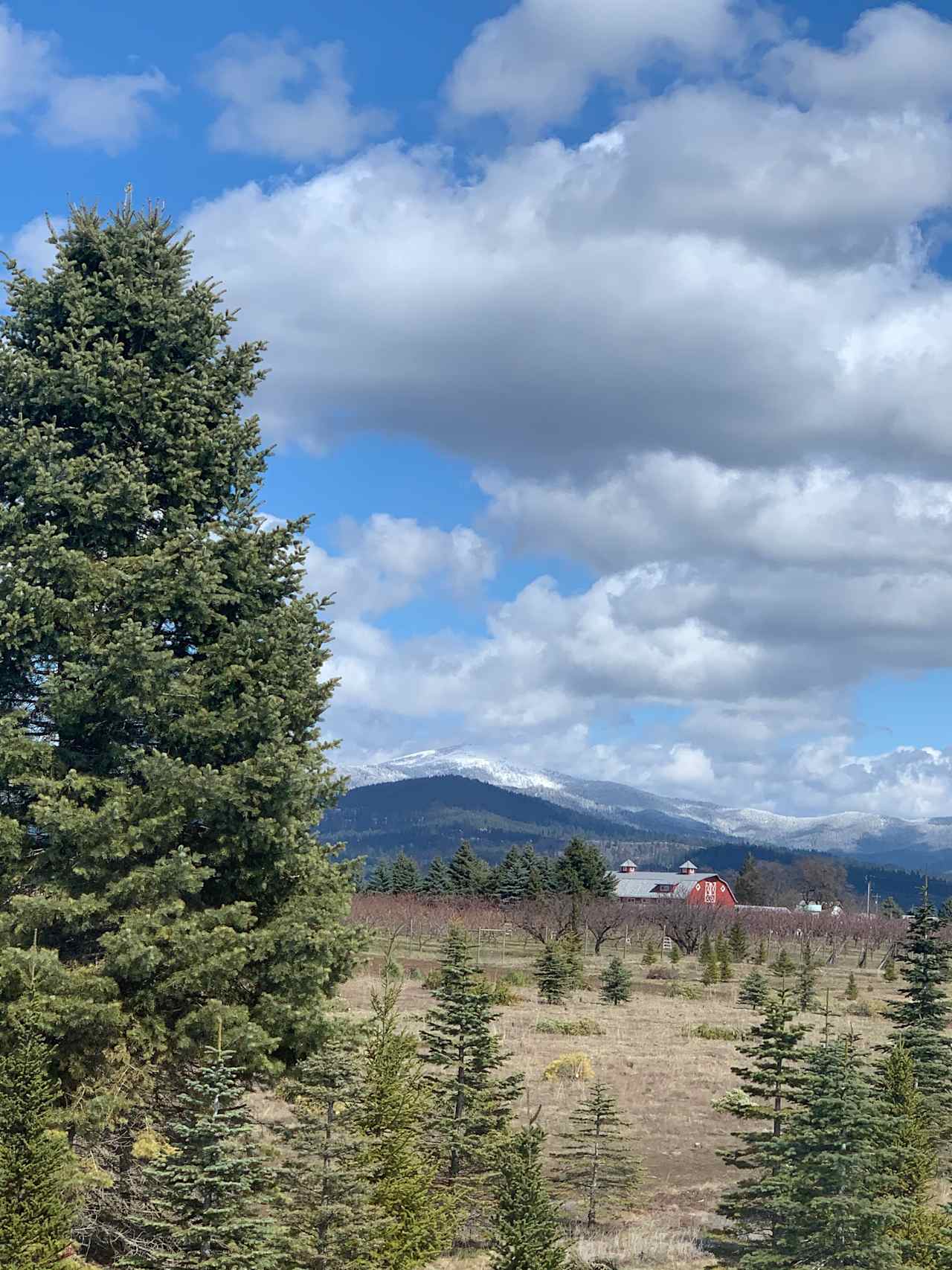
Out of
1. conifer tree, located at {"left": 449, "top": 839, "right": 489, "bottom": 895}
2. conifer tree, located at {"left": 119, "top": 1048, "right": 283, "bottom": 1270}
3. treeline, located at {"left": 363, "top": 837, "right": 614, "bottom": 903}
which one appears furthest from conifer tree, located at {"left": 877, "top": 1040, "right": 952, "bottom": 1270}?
conifer tree, located at {"left": 449, "top": 839, "right": 489, "bottom": 895}

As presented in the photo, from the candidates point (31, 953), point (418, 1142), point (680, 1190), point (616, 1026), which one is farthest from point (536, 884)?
point (31, 953)

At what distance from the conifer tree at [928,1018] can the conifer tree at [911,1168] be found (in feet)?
5.30

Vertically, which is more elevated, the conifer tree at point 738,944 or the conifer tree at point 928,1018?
the conifer tree at point 928,1018

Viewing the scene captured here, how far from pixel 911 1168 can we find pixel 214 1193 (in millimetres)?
12233

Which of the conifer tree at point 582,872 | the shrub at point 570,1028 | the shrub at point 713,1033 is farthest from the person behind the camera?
the conifer tree at point 582,872

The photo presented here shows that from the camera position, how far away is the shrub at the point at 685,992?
69062 mm

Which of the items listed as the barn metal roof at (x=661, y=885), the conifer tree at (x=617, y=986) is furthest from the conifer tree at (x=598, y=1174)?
the barn metal roof at (x=661, y=885)

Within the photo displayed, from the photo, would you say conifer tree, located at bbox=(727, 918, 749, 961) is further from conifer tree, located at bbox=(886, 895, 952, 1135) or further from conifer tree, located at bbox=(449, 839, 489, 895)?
conifer tree, located at bbox=(886, 895, 952, 1135)

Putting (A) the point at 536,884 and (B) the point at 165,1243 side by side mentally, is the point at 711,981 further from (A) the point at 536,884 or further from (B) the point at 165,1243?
(B) the point at 165,1243

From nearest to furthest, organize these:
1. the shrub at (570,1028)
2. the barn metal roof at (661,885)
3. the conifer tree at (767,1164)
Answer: the conifer tree at (767,1164) < the shrub at (570,1028) < the barn metal roof at (661,885)

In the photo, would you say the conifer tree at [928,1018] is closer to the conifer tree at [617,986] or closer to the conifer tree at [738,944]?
the conifer tree at [617,986]

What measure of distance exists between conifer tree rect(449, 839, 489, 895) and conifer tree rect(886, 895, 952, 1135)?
3122 inches

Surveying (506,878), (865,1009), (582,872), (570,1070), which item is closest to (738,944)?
(582,872)

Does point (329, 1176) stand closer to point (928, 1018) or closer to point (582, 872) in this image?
point (928, 1018)
